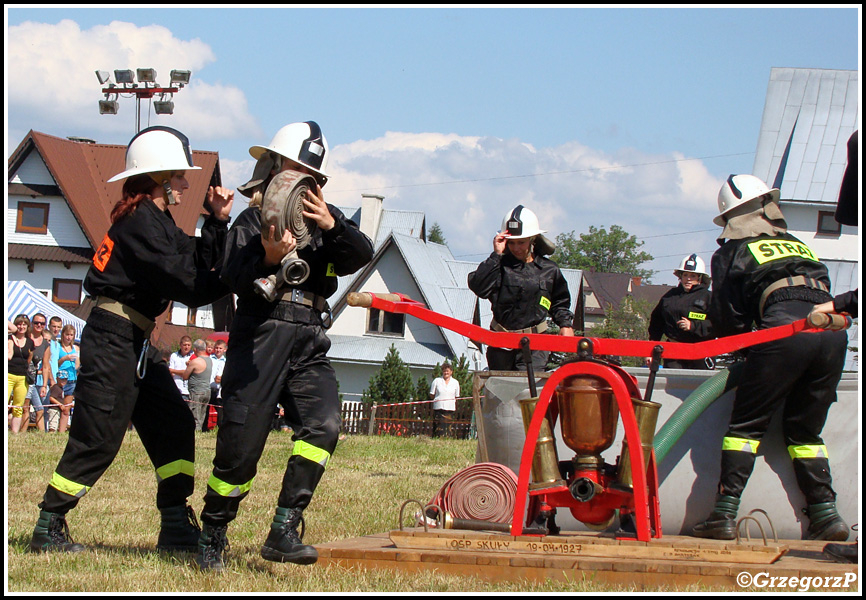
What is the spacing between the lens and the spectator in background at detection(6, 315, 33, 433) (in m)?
14.5

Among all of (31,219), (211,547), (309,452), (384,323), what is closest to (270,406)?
(309,452)

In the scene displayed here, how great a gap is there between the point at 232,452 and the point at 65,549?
1.37 metres

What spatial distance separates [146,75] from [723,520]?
132 feet

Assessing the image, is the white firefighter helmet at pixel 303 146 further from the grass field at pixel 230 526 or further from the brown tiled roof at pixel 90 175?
the brown tiled roof at pixel 90 175

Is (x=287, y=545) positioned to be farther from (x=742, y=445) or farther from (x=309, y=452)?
(x=742, y=445)

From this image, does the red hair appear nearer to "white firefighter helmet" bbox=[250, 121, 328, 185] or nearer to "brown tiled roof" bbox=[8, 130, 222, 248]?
"white firefighter helmet" bbox=[250, 121, 328, 185]

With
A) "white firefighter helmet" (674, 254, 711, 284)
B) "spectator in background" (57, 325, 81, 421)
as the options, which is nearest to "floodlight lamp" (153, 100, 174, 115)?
"spectator in background" (57, 325, 81, 421)

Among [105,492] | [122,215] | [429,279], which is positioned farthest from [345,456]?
[429,279]

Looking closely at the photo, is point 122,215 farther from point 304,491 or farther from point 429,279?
point 429,279

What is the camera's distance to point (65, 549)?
548 centimetres

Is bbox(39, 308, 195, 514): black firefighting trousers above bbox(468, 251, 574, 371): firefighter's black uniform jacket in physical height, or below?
below

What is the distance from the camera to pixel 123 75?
139ft

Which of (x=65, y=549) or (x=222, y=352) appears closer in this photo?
(x=65, y=549)

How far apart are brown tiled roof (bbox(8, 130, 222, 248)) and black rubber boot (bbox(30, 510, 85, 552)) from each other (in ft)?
111
